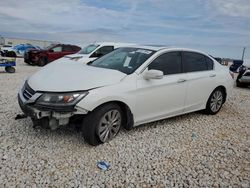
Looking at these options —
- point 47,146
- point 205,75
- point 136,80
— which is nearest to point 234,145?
point 205,75

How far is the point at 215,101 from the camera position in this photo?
17.5ft

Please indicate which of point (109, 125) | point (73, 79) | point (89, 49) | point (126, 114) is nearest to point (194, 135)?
point (126, 114)

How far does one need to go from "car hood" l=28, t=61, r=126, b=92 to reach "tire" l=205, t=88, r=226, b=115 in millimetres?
2489

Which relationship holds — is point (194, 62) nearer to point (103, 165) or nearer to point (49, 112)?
point (103, 165)

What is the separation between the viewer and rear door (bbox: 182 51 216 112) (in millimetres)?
4625

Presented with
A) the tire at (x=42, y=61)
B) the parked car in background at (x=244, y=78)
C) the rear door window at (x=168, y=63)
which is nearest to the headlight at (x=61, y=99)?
the rear door window at (x=168, y=63)

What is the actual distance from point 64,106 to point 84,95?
0.30 meters

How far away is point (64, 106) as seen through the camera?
3.11 meters

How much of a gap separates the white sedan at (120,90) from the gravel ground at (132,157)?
310 mm

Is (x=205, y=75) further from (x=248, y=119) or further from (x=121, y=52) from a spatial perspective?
(x=121, y=52)

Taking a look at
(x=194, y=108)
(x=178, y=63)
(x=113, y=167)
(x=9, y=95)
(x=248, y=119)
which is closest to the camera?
(x=113, y=167)

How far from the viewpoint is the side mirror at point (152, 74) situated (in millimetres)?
3715

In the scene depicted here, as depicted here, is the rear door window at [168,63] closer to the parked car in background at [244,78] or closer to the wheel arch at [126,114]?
the wheel arch at [126,114]

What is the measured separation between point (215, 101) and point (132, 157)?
292cm
